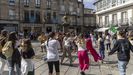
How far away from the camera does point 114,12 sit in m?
51.8

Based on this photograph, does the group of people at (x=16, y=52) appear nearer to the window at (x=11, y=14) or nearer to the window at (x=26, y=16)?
the window at (x=11, y=14)

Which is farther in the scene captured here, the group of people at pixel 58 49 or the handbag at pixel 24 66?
the group of people at pixel 58 49

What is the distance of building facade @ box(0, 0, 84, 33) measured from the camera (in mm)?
52406

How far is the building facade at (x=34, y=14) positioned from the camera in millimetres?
52406

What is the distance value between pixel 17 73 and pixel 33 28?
48.3 m

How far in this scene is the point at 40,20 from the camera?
57844 millimetres

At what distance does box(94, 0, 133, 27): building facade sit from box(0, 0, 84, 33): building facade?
741cm

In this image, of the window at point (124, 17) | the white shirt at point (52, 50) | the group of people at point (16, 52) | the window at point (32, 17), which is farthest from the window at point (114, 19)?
the group of people at point (16, 52)

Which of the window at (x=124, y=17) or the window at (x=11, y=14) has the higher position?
the window at (x=11, y=14)

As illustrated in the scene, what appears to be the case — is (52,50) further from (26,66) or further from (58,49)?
(26,66)

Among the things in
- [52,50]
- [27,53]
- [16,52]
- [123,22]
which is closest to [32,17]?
[123,22]

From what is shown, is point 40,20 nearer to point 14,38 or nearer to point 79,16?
point 79,16

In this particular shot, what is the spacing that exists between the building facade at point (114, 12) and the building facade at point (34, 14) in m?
7.41

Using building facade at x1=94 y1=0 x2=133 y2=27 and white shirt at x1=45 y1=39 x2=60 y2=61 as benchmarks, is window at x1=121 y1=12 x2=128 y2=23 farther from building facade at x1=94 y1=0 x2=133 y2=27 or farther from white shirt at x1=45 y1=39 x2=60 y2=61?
white shirt at x1=45 y1=39 x2=60 y2=61
